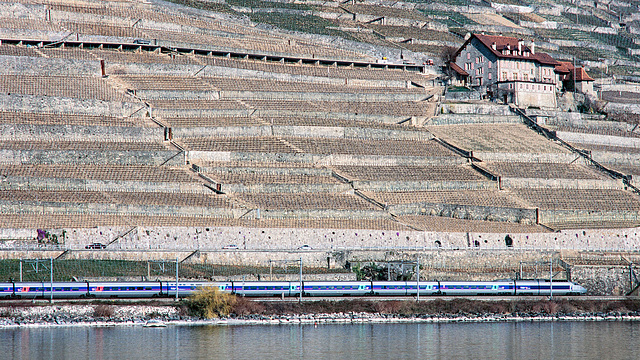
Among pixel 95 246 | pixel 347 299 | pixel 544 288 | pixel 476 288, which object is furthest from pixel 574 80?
pixel 95 246

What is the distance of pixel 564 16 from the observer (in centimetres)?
16175

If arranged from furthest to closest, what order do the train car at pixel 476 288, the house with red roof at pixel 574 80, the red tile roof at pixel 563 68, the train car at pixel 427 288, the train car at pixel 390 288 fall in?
the house with red roof at pixel 574 80
the red tile roof at pixel 563 68
the train car at pixel 476 288
the train car at pixel 427 288
the train car at pixel 390 288

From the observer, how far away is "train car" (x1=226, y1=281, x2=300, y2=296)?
6412 centimetres

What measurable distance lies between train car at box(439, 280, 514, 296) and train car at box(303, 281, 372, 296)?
17.8 feet

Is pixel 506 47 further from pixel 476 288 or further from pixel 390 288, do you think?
pixel 390 288

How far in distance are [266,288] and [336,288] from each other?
475cm

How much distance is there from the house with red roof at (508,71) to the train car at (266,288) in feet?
154

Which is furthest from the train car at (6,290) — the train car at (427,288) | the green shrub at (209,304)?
the train car at (427,288)

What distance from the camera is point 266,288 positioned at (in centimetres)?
6481

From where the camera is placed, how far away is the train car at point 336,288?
65500 mm

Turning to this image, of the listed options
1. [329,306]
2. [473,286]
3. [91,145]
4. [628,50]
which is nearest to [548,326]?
[473,286]

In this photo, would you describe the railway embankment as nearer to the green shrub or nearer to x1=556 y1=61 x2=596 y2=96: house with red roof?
the green shrub

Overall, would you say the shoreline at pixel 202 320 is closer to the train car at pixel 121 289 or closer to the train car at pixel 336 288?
the train car at pixel 121 289

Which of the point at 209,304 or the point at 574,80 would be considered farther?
the point at 574,80
